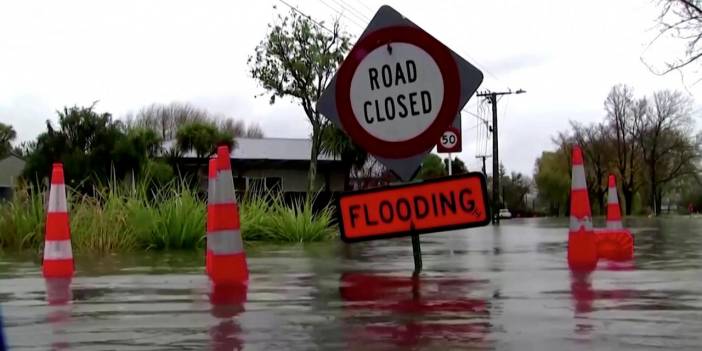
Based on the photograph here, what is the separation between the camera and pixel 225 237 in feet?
21.4

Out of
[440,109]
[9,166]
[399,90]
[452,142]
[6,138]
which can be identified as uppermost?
[6,138]

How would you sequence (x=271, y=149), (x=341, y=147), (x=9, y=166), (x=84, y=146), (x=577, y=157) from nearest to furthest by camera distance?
(x=577, y=157), (x=341, y=147), (x=84, y=146), (x=271, y=149), (x=9, y=166)

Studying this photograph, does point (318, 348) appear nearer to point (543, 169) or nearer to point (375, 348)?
point (375, 348)

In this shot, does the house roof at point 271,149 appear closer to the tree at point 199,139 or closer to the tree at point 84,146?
the tree at point 199,139

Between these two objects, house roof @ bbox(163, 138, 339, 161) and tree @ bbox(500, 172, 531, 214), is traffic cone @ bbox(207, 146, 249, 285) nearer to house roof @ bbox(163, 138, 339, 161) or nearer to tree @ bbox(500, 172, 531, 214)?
house roof @ bbox(163, 138, 339, 161)

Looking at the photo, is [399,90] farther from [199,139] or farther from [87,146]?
[199,139]

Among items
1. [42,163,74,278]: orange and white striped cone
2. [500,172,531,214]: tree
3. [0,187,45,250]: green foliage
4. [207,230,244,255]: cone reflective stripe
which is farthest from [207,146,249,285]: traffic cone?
[500,172,531,214]: tree

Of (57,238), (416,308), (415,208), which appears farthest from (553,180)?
Result: (416,308)

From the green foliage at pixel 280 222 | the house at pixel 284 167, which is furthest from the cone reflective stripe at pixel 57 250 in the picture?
the house at pixel 284 167

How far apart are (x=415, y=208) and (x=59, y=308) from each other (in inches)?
97.3

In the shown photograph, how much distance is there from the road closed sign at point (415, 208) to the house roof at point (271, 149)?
3481 cm

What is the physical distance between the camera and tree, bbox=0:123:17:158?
5103 cm

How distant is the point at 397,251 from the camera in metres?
10.7

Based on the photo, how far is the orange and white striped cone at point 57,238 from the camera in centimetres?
727
